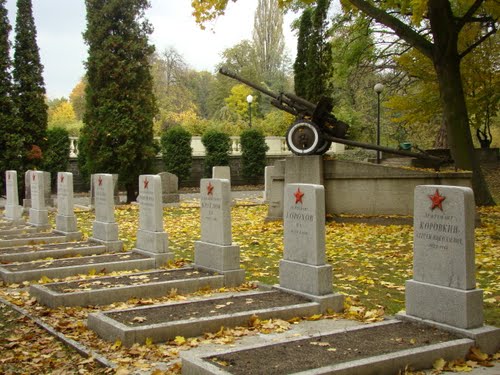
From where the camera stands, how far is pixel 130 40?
23.0 m

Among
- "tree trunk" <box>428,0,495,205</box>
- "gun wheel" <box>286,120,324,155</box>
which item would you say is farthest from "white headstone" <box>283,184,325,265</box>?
"tree trunk" <box>428,0,495,205</box>

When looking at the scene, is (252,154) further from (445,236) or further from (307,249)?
(445,236)

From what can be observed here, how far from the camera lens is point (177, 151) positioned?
3231 cm

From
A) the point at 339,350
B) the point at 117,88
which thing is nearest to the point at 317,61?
the point at 117,88

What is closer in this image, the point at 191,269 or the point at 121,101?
the point at 191,269

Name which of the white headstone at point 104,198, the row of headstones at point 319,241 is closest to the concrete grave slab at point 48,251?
the row of headstones at point 319,241

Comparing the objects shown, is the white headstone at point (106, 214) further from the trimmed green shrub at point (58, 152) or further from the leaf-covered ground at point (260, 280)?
the trimmed green shrub at point (58, 152)

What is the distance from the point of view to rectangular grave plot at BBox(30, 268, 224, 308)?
7773mm

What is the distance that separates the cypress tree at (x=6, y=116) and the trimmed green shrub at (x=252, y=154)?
14606 millimetres

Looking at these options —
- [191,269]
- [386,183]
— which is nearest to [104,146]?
[386,183]

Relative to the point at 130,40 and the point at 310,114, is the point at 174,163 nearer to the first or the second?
the point at 130,40

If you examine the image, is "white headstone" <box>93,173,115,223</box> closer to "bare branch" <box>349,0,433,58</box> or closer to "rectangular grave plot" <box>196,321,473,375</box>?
"rectangular grave plot" <box>196,321,473,375</box>

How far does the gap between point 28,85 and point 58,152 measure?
26.9 ft

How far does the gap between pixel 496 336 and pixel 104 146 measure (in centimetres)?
1892
